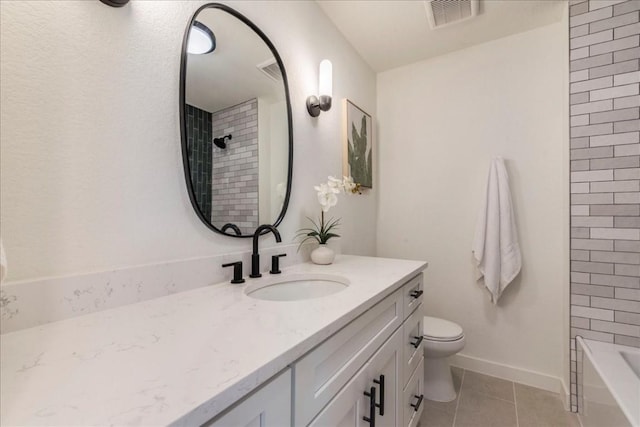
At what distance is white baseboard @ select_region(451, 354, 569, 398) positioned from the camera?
5.98ft

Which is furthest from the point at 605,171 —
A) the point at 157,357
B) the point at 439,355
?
the point at 157,357

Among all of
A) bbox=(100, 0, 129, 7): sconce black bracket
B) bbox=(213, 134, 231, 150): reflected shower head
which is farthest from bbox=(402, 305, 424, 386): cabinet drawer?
bbox=(100, 0, 129, 7): sconce black bracket

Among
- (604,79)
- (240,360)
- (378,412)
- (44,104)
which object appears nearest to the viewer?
(240,360)

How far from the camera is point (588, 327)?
5.26ft

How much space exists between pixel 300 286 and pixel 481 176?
1640 mm

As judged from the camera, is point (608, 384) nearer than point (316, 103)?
Yes

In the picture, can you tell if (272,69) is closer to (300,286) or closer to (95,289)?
(300,286)

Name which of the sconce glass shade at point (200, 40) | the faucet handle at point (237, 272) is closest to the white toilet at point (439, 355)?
the faucet handle at point (237, 272)

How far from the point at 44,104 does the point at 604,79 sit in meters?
2.46

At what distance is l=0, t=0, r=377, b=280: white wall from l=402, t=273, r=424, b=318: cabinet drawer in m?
0.77

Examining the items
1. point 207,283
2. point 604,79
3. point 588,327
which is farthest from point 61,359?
point 604,79

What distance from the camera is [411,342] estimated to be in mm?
1317

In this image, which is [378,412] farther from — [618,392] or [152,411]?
[618,392]

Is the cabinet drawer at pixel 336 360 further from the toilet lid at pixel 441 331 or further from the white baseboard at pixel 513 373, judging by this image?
the white baseboard at pixel 513 373
